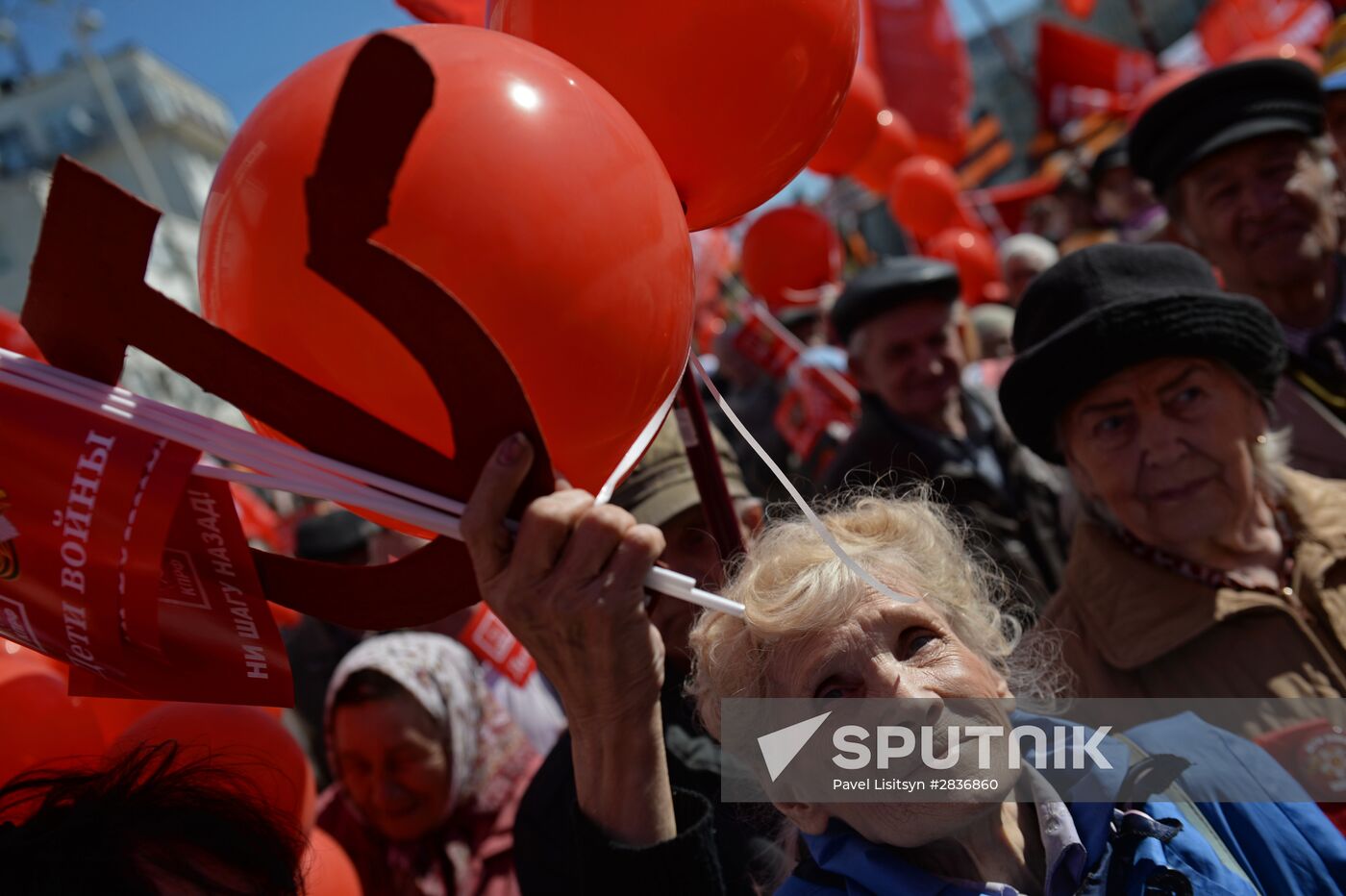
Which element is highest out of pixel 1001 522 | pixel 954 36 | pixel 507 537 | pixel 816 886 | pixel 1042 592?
pixel 954 36

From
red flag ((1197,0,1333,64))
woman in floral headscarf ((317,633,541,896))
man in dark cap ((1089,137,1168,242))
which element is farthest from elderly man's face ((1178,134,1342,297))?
red flag ((1197,0,1333,64))

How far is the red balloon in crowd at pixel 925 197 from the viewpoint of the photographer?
7062 mm

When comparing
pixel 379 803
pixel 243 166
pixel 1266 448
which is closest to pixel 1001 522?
pixel 1266 448

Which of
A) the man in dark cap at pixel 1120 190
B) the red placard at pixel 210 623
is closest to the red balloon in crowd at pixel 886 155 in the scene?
the man in dark cap at pixel 1120 190

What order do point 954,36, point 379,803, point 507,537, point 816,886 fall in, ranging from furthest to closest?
point 954,36 < point 379,803 < point 816,886 < point 507,537

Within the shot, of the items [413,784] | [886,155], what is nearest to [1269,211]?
[413,784]

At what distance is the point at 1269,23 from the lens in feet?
30.6

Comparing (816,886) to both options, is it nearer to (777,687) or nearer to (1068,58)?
(777,687)

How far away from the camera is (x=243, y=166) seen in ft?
3.36

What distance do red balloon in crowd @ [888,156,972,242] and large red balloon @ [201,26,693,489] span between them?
21.0 ft

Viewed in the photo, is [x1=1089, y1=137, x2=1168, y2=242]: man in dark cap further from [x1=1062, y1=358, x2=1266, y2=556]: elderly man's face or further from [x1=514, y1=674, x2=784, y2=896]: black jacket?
[x1=514, y1=674, x2=784, y2=896]: black jacket

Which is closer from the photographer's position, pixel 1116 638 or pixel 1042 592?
pixel 1116 638

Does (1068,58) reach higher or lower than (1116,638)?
higher

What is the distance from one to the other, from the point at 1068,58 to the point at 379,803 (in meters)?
13.1
